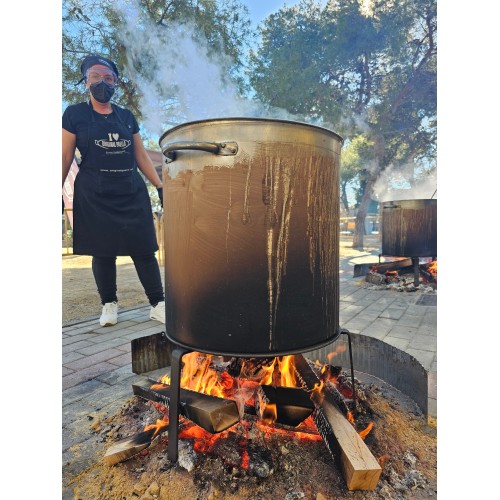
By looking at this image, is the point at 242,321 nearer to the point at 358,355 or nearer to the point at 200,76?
the point at 358,355

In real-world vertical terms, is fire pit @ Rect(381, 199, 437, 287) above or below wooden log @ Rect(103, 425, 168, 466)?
above

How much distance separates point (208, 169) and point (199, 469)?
3.63 ft

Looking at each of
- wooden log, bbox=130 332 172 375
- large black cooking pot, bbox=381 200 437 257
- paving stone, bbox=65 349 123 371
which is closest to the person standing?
paving stone, bbox=65 349 123 371

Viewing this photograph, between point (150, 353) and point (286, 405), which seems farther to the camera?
point (150, 353)

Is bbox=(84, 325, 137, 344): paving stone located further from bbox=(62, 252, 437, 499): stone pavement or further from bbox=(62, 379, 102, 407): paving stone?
bbox=(62, 379, 102, 407): paving stone

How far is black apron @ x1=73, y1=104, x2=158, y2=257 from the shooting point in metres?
3.11

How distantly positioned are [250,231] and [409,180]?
1467cm

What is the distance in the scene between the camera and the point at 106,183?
314 centimetres

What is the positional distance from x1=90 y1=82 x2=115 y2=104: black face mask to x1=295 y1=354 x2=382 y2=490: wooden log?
9.55 ft

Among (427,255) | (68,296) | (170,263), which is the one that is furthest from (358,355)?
(68,296)

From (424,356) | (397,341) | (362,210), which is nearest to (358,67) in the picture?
(362,210)

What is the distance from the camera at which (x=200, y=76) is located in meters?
5.06

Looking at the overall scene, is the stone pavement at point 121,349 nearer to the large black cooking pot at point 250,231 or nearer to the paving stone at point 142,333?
the paving stone at point 142,333

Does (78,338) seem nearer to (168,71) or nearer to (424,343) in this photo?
(424,343)
